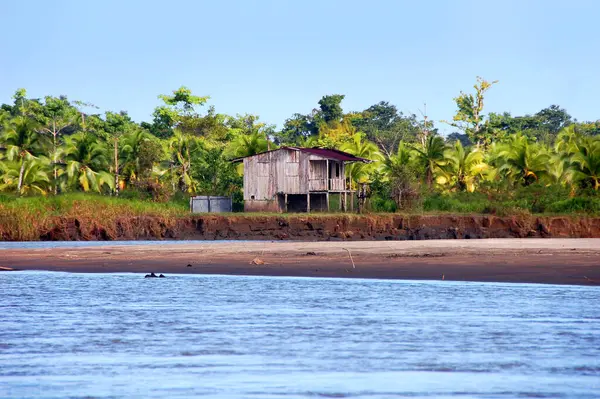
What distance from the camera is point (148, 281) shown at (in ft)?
68.3

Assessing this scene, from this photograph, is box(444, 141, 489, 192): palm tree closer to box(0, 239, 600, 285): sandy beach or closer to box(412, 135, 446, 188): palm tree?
box(412, 135, 446, 188): palm tree

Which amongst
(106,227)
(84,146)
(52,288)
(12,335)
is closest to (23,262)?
(52,288)

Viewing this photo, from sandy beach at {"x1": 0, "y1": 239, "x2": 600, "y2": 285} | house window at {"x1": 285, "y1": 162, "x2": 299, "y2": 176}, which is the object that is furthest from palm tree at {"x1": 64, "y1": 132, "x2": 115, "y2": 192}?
sandy beach at {"x1": 0, "y1": 239, "x2": 600, "y2": 285}

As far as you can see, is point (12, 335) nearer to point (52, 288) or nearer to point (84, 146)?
point (52, 288)

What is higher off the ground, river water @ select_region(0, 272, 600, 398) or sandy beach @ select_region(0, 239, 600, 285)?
sandy beach @ select_region(0, 239, 600, 285)

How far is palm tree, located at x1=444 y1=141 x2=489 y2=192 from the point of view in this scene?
2103 inches

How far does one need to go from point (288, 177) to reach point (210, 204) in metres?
4.64

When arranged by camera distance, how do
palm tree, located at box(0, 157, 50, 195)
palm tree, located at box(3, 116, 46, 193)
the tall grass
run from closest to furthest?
the tall grass → palm tree, located at box(0, 157, 50, 195) → palm tree, located at box(3, 116, 46, 193)

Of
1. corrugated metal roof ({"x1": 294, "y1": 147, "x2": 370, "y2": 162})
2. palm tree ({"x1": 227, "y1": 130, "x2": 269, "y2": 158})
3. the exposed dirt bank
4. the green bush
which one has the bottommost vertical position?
the exposed dirt bank

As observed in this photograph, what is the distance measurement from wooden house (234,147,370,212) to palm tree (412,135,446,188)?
433cm

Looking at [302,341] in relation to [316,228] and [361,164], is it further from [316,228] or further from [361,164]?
[361,164]

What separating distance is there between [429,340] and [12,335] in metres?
5.91

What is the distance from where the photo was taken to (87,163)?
56188 millimetres

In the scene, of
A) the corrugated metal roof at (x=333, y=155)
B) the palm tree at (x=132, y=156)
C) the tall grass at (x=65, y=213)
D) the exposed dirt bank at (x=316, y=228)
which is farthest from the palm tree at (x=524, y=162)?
the palm tree at (x=132, y=156)
